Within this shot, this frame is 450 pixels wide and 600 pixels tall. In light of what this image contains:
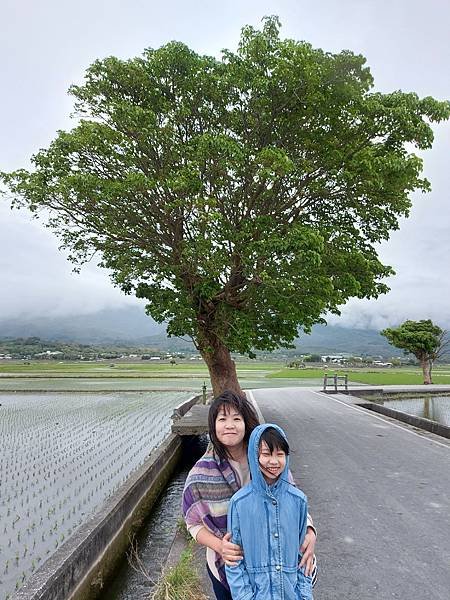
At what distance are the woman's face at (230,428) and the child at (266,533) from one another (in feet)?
1.03

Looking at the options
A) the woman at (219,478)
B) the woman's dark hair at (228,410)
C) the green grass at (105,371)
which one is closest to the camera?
the woman at (219,478)

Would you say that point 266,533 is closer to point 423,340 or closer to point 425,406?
point 425,406

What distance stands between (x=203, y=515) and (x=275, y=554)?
1.67 ft

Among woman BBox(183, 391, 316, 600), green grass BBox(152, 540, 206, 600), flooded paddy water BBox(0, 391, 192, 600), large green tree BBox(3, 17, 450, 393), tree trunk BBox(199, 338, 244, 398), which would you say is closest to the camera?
woman BBox(183, 391, 316, 600)

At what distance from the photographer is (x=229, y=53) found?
13.2 meters

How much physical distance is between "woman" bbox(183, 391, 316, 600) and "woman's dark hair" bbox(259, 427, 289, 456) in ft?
0.99

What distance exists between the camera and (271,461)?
8.44 feet

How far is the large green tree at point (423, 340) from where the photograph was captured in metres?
39.5

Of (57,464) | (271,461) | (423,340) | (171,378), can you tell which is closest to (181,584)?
(271,461)

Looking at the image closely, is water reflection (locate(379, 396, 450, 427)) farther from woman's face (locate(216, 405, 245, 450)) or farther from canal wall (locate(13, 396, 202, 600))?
woman's face (locate(216, 405, 245, 450))

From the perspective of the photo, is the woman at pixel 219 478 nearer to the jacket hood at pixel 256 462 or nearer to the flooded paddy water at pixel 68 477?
the jacket hood at pixel 256 462

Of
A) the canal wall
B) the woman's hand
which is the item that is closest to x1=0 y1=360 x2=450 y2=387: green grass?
the canal wall

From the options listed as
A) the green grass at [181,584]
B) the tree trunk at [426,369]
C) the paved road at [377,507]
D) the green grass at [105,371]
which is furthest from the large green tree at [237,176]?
the green grass at [105,371]

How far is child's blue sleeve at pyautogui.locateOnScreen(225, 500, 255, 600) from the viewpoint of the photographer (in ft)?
8.25
